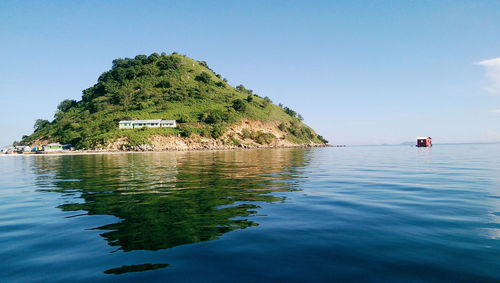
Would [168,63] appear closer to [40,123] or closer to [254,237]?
[40,123]

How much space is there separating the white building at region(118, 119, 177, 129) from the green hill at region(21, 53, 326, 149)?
149 inches

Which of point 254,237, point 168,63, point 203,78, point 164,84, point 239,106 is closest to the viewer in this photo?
point 254,237

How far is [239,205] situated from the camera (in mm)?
11281

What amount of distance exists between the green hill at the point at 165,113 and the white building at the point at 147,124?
377 cm

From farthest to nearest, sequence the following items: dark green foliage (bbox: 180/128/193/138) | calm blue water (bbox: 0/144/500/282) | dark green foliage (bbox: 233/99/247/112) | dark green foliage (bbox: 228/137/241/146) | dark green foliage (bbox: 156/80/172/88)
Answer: dark green foliage (bbox: 156/80/172/88) < dark green foliage (bbox: 233/99/247/112) < dark green foliage (bbox: 228/137/241/146) < dark green foliage (bbox: 180/128/193/138) < calm blue water (bbox: 0/144/500/282)

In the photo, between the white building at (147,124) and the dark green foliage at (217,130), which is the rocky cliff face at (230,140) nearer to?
the dark green foliage at (217,130)

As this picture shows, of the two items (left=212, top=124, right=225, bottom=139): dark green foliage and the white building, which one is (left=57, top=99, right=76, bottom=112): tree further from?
(left=212, top=124, right=225, bottom=139): dark green foliage

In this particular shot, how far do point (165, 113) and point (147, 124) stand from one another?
51.4 ft

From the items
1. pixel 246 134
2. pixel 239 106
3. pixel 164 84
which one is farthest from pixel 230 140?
pixel 164 84

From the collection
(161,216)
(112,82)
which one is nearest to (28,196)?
(161,216)

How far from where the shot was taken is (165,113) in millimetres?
141625

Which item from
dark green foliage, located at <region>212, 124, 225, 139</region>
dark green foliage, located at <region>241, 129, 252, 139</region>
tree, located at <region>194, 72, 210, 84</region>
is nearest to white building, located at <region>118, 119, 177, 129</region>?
dark green foliage, located at <region>212, 124, 225, 139</region>

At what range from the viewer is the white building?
126244 millimetres

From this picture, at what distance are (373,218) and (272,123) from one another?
15647 cm
